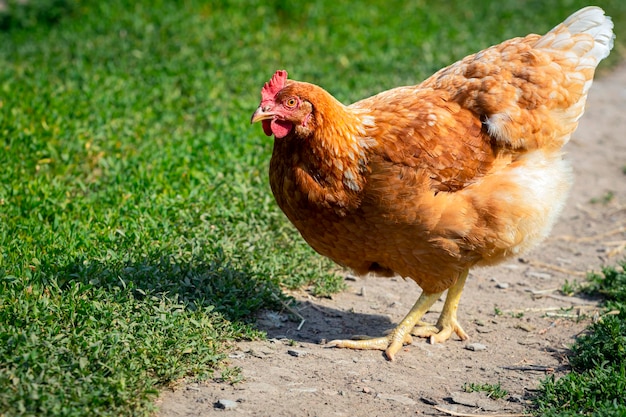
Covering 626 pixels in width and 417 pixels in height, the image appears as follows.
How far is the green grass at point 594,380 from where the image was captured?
3777mm

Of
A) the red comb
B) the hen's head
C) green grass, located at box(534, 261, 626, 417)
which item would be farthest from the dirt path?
the red comb

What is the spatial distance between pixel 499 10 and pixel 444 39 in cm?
238

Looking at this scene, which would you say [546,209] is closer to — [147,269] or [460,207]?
[460,207]

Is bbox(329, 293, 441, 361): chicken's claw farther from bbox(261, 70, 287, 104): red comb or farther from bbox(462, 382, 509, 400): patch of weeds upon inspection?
bbox(261, 70, 287, 104): red comb

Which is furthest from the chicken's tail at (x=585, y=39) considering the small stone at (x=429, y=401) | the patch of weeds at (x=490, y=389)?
the small stone at (x=429, y=401)

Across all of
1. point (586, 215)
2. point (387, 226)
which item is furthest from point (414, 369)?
point (586, 215)

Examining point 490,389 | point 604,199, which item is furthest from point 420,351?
point 604,199

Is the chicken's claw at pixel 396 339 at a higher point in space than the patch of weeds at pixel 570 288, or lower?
lower

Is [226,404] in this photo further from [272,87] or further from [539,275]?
[539,275]

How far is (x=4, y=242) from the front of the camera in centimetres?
470

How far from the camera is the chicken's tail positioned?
16.4 feet

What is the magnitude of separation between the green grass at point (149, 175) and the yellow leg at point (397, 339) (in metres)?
0.64

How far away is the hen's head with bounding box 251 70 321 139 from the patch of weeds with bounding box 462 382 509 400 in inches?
66.0

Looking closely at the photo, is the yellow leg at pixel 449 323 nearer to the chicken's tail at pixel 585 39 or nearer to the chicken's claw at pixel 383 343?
the chicken's claw at pixel 383 343
